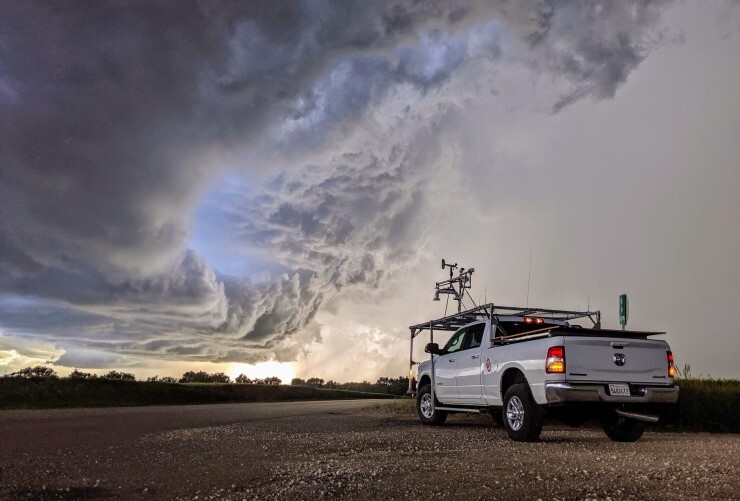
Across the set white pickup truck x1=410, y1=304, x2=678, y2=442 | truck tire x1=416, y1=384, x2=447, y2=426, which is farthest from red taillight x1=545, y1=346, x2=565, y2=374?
truck tire x1=416, y1=384, x2=447, y2=426

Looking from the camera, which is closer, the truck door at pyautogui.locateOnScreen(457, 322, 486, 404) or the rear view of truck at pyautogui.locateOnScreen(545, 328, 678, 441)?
the rear view of truck at pyautogui.locateOnScreen(545, 328, 678, 441)

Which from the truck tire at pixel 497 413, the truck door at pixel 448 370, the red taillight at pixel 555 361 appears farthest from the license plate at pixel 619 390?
the truck door at pixel 448 370

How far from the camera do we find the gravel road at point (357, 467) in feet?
18.8

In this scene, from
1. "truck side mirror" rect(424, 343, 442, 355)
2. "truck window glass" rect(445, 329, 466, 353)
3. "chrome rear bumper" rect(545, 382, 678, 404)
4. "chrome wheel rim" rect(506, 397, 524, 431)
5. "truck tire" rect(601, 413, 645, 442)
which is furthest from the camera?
"truck side mirror" rect(424, 343, 442, 355)

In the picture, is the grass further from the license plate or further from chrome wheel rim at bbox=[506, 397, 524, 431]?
chrome wheel rim at bbox=[506, 397, 524, 431]

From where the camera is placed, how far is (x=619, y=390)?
10227 millimetres

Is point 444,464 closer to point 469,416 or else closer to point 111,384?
point 469,416

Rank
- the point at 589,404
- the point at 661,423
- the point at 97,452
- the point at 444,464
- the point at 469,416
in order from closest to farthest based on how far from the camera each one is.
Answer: the point at 444,464 < the point at 97,452 < the point at 589,404 < the point at 661,423 < the point at 469,416

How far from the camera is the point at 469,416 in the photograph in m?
18.2

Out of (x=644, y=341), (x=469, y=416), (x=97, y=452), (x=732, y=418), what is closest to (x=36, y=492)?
(x=97, y=452)

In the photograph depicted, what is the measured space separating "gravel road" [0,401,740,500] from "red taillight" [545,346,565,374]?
116 centimetres

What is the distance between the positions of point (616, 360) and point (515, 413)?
190 centimetres

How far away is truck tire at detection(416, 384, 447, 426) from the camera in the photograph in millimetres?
14289

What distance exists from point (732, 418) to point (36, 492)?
16280 millimetres
